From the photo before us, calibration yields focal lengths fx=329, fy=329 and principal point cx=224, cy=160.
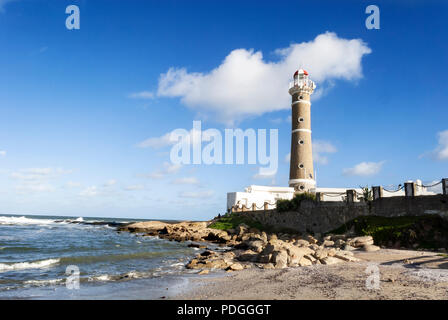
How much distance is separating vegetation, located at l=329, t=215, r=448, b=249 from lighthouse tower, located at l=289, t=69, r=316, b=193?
23327 millimetres

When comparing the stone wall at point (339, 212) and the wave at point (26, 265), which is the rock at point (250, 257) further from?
the wave at point (26, 265)

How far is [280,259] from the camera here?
669 inches

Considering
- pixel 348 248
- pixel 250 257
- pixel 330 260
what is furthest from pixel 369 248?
pixel 250 257

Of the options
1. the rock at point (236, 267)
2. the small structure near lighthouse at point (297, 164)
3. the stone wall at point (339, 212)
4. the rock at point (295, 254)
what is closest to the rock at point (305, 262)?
the rock at point (295, 254)

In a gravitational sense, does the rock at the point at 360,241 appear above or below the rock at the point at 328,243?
above

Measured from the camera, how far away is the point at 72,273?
17.0 metres

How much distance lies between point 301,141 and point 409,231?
91.9 feet

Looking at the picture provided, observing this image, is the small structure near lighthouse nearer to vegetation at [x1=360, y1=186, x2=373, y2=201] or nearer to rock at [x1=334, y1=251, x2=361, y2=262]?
vegetation at [x1=360, y1=186, x2=373, y2=201]

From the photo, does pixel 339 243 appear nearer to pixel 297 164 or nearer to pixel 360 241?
pixel 360 241

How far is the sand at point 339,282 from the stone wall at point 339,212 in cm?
583

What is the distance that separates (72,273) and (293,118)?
38.4 meters

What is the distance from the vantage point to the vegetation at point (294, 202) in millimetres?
33197
